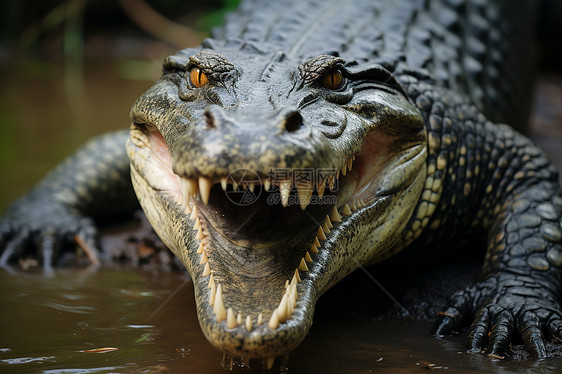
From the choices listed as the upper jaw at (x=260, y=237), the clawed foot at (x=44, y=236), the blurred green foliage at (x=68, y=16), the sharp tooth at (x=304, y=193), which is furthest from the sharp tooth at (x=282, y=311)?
the blurred green foliage at (x=68, y=16)

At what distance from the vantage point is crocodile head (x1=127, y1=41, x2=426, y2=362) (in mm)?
2234

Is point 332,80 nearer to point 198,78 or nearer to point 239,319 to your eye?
point 198,78

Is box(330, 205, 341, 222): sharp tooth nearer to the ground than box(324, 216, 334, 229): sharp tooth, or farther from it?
farther from it

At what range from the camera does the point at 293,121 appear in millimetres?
2369

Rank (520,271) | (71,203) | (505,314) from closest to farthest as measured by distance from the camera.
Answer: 1. (505,314)
2. (520,271)
3. (71,203)

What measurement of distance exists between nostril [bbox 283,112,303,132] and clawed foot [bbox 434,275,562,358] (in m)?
1.25

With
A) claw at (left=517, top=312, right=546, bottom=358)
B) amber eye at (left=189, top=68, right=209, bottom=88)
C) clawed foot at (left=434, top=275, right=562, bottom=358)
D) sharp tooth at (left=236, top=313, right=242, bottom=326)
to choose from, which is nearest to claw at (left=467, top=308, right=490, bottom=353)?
clawed foot at (left=434, top=275, right=562, bottom=358)

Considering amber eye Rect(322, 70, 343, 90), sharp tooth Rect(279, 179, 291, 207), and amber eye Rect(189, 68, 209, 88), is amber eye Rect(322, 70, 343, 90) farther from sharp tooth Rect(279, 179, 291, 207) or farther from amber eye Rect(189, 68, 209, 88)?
sharp tooth Rect(279, 179, 291, 207)

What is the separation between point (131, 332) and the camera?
283 centimetres

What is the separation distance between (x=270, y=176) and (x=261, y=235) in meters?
0.51

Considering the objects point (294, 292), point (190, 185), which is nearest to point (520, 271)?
point (294, 292)

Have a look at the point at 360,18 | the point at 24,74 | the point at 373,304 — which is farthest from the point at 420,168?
the point at 24,74

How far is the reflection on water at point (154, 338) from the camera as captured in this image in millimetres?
2430

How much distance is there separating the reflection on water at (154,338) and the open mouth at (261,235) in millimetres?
275
